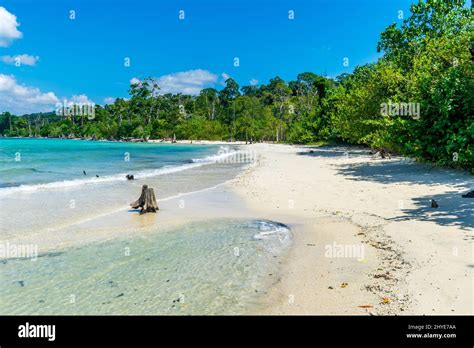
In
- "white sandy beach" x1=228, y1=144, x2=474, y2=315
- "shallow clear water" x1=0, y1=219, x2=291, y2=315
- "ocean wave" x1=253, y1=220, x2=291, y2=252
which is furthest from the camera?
"ocean wave" x1=253, y1=220, x2=291, y2=252

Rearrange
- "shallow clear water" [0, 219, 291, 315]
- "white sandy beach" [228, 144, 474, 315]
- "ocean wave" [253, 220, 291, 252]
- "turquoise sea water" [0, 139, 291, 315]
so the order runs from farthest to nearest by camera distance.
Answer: "ocean wave" [253, 220, 291, 252] < "turquoise sea water" [0, 139, 291, 315] < "shallow clear water" [0, 219, 291, 315] < "white sandy beach" [228, 144, 474, 315]

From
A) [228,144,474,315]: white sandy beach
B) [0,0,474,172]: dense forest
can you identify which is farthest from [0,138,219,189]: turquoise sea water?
[0,0,474,172]: dense forest

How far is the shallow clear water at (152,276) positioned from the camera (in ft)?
20.4

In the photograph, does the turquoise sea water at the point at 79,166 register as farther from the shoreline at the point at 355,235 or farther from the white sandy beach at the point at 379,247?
the white sandy beach at the point at 379,247

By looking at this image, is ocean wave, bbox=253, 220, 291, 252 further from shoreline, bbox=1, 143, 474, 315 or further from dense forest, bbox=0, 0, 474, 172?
dense forest, bbox=0, 0, 474, 172

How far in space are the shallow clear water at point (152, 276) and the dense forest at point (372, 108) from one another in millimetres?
8315

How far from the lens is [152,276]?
24.7 feet

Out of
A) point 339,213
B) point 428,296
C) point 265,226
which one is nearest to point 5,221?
point 265,226

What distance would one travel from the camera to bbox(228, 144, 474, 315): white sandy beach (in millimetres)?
5895

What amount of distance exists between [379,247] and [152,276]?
5.37m

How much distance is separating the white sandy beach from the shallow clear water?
2.39 feet

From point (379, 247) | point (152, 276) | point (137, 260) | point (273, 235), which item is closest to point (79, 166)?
point (273, 235)

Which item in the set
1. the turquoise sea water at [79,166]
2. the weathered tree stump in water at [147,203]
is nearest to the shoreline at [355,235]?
the weathered tree stump in water at [147,203]
